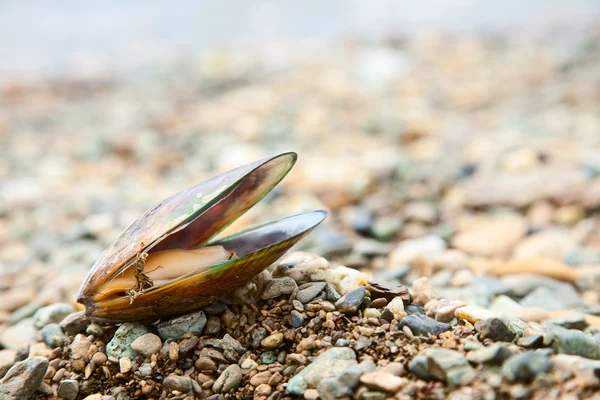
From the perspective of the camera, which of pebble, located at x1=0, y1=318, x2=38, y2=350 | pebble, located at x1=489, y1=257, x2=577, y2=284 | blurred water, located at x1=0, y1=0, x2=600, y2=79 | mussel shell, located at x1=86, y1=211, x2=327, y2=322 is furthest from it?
blurred water, located at x1=0, y1=0, x2=600, y2=79

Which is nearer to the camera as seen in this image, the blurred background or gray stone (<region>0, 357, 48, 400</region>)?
gray stone (<region>0, 357, 48, 400</region>)

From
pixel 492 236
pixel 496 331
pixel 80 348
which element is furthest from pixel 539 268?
pixel 80 348

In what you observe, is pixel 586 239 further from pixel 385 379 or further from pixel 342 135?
pixel 342 135

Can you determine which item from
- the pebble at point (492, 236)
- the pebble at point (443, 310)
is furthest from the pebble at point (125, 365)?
the pebble at point (492, 236)

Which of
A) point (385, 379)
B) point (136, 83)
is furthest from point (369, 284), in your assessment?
point (136, 83)

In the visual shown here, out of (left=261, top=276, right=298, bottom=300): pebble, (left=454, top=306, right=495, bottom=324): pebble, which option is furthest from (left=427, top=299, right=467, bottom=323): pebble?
(left=261, top=276, right=298, bottom=300): pebble

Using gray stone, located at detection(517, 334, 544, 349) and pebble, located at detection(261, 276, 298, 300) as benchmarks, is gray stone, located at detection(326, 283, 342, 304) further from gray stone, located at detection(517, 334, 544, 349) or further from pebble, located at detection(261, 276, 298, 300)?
gray stone, located at detection(517, 334, 544, 349)

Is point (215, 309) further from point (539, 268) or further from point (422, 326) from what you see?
point (539, 268)
